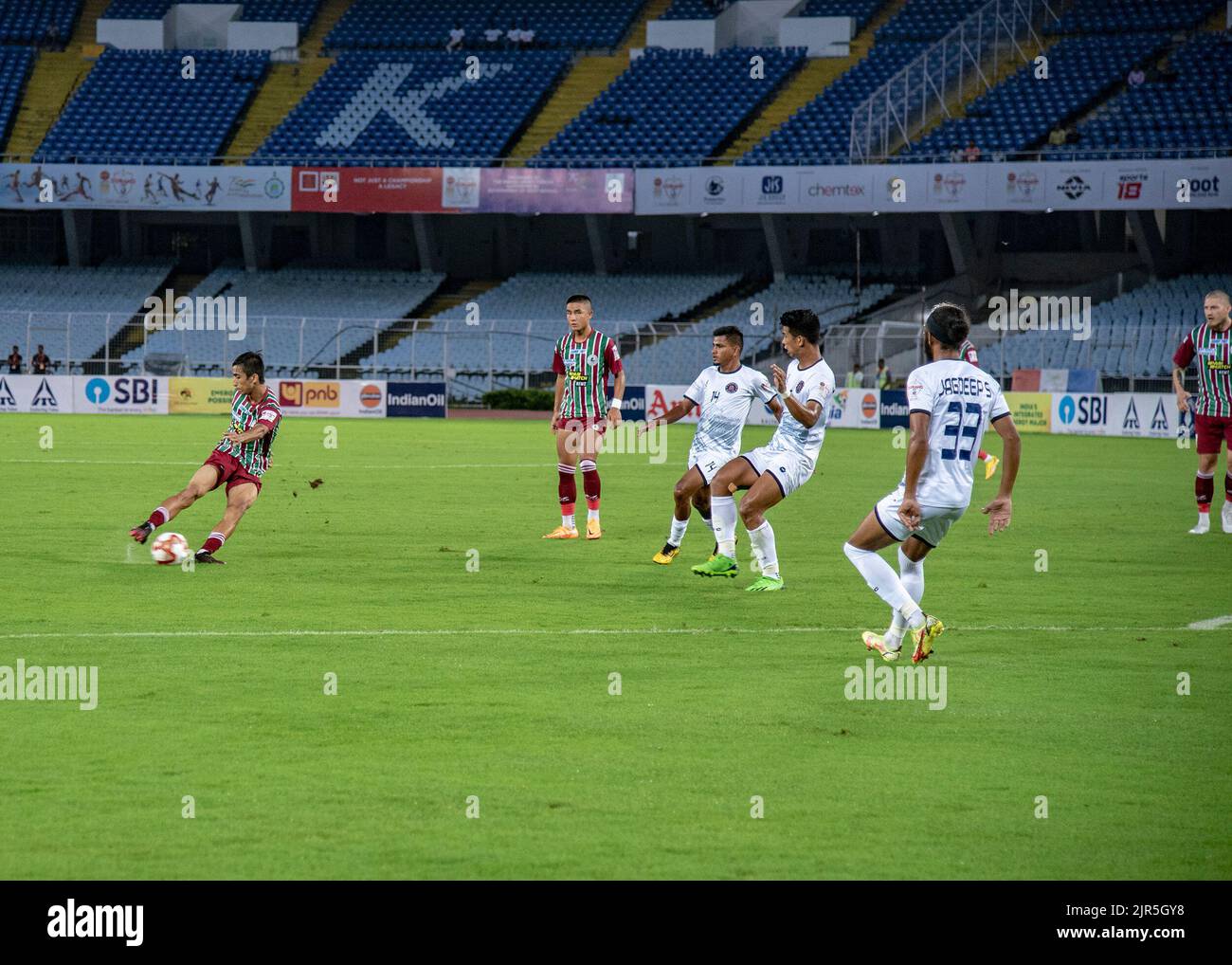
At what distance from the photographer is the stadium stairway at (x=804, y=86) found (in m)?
56.0

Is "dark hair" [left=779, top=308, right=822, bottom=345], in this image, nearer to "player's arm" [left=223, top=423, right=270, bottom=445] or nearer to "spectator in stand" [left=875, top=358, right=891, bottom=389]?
"player's arm" [left=223, top=423, right=270, bottom=445]

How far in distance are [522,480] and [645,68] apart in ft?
126

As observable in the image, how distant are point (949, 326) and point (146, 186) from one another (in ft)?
171

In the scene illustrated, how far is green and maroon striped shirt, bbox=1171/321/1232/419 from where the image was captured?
1747 centimetres

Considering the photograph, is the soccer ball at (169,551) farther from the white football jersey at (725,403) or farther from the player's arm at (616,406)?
the white football jersey at (725,403)

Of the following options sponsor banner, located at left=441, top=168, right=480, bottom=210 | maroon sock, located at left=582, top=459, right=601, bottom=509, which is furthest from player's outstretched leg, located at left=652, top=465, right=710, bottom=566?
sponsor banner, located at left=441, top=168, right=480, bottom=210

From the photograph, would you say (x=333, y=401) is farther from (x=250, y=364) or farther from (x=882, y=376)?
(x=250, y=364)

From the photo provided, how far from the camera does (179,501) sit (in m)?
14.3

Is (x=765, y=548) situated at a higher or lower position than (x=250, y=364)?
lower

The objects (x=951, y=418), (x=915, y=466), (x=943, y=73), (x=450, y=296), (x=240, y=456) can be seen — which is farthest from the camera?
(x=450, y=296)

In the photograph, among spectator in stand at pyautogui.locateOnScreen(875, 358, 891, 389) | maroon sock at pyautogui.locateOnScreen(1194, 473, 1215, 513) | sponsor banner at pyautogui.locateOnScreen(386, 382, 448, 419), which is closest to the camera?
maroon sock at pyautogui.locateOnScreen(1194, 473, 1215, 513)

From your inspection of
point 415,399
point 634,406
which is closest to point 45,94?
point 415,399

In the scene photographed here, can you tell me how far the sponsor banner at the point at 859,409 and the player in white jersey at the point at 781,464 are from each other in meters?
30.2

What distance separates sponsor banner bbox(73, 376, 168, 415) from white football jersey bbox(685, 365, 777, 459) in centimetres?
3329
